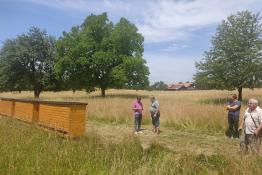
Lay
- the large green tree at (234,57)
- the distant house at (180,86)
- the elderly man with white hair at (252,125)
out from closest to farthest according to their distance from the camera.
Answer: the elderly man with white hair at (252,125) < the large green tree at (234,57) < the distant house at (180,86)

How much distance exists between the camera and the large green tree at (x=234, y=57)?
29.2 meters

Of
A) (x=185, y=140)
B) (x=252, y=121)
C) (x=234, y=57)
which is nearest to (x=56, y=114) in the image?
(x=185, y=140)

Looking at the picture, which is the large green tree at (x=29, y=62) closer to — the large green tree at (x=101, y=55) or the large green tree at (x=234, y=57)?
the large green tree at (x=101, y=55)

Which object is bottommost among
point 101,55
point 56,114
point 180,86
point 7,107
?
point 7,107

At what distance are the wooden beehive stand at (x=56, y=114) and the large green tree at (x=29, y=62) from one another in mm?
27065

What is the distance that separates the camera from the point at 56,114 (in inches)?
505

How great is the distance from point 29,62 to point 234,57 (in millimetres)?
24196

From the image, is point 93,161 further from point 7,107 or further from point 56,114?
point 7,107

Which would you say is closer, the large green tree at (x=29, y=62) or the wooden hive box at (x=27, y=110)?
the wooden hive box at (x=27, y=110)

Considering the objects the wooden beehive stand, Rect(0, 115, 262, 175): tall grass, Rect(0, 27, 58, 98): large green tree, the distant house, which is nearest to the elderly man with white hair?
Rect(0, 115, 262, 175): tall grass

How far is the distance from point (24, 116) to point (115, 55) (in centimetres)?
2628

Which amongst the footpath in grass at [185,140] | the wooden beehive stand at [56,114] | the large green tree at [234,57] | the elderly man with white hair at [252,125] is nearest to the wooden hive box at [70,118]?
the wooden beehive stand at [56,114]

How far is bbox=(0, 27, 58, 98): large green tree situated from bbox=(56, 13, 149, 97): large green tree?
1.86 meters

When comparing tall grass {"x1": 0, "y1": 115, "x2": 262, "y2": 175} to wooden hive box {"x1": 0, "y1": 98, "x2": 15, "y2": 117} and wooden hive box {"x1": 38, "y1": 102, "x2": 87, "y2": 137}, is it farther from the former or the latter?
wooden hive box {"x1": 0, "y1": 98, "x2": 15, "y2": 117}
